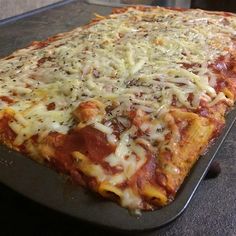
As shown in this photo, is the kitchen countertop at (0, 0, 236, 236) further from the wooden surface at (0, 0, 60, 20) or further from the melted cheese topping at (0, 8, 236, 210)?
the wooden surface at (0, 0, 60, 20)

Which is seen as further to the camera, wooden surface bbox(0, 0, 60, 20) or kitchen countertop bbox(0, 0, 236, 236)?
wooden surface bbox(0, 0, 60, 20)

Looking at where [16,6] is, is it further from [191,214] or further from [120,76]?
[191,214]

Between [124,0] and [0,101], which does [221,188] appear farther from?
[124,0]

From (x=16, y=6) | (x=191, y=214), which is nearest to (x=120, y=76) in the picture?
(x=191, y=214)

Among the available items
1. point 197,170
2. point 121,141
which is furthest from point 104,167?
point 197,170

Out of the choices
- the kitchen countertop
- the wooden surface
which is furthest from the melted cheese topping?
the wooden surface

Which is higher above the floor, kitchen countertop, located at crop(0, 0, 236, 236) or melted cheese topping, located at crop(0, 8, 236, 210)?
melted cheese topping, located at crop(0, 8, 236, 210)
